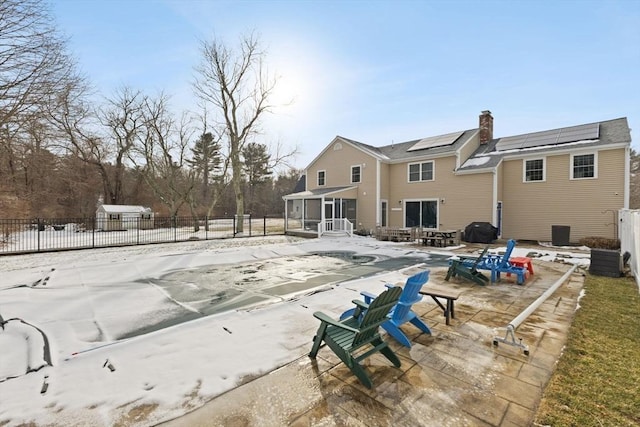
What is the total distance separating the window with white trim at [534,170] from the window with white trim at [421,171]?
195 inches

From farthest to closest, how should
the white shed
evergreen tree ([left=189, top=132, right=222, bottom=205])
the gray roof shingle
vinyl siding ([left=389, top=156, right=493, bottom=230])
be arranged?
1. evergreen tree ([left=189, top=132, right=222, bottom=205])
2. the white shed
3. vinyl siding ([left=389, top=156, right=493, bottom=230])
4. the gray roof shingle

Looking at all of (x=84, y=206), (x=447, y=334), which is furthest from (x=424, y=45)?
(x=84, y=206)

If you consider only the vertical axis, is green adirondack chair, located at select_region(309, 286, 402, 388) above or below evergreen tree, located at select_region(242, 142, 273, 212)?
below

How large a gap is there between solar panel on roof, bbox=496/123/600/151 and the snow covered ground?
12494 millimetres

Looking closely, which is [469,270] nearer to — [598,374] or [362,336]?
[598,374]

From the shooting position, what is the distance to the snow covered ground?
2.77 m

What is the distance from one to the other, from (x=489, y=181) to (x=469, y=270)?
10.7 metres

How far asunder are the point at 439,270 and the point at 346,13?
365 inches

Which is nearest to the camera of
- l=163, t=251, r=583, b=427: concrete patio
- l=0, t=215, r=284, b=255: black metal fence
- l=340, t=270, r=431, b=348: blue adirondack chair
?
l=163, t=251, r=583, b=427: concrete patio

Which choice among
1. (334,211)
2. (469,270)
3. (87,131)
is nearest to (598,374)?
(469,270)

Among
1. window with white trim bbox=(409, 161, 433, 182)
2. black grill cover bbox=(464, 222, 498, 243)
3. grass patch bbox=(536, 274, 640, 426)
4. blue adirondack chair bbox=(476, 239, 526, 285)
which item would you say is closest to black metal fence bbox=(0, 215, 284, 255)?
window with white trim bbox=(409, 161, 433, 182)

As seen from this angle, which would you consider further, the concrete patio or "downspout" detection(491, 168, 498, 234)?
"downspout" detection(491, 168, 498, 234)

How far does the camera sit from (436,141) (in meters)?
19.7

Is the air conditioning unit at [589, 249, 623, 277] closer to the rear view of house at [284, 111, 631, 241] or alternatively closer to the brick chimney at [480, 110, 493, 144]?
the rear view of house at [284, 111, 631, 241]
